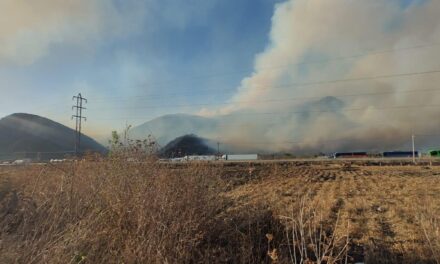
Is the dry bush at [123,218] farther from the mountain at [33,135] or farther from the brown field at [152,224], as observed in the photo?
the mountain at [33,135]

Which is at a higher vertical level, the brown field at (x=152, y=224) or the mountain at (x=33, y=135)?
the mountain at (x=33, y=135)

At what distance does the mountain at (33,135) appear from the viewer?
13562 cm

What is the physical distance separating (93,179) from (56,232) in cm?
211

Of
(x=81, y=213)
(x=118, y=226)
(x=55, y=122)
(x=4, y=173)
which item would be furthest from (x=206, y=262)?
(x=55, y=122)

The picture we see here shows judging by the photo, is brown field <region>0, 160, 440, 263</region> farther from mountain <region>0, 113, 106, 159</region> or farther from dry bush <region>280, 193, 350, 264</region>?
mountain <region>0, 113, 106, 159</region>

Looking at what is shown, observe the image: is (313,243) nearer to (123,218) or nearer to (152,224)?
(152,224)

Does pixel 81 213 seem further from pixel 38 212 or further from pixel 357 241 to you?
pixel 357 241

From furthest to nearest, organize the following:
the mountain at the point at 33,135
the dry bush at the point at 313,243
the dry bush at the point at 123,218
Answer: the mountain at the point at 33,135 < the dry bush at the point at 123,218 < the dry bush at the point at 313,243

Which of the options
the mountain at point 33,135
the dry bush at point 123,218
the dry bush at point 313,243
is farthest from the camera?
the mountain at point 33,135

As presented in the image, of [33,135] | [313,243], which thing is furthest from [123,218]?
[33,135]

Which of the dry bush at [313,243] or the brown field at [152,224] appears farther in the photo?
the brown field at [152,224]

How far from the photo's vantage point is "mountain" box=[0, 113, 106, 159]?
13562cm

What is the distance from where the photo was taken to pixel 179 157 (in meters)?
11.2

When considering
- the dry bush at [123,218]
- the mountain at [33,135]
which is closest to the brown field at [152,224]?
the dry bush at [123,218]
